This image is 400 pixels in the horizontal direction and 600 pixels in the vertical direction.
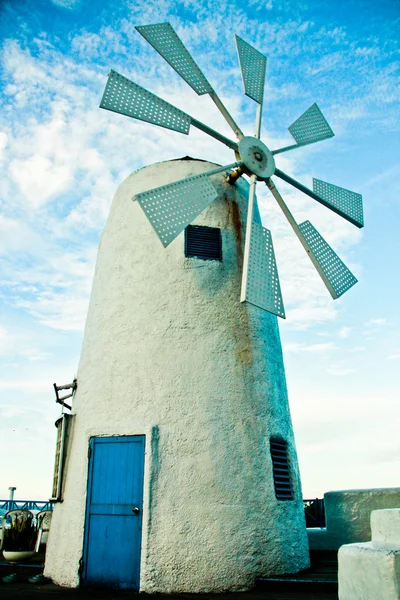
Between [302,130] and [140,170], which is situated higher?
[302,130]

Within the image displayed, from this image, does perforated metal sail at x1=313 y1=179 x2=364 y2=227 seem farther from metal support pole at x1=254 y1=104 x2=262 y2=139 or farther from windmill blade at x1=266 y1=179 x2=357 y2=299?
Result: metal support pole at x1=254 y1=104 x2=262 y2=139

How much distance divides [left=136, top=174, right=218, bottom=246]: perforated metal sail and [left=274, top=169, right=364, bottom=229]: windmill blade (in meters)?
2.60

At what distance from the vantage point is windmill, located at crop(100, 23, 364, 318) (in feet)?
23.1

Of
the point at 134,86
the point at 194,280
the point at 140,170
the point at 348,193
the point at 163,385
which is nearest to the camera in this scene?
the point at 163,385

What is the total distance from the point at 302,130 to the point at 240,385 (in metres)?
6.15

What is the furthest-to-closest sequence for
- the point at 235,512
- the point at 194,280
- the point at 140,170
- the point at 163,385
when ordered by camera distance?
1. the point at 140,170
2. the point at 194,280
3. the point at 163,385
4. the point at 235,512

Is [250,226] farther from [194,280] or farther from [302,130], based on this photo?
[302,130]

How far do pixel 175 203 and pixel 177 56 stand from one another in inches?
140

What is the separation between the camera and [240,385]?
22.4ft

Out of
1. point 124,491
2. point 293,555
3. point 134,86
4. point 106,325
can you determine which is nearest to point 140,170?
point 134,86

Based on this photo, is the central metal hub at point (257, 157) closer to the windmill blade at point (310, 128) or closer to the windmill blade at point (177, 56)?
the windmill blade at point (177, 56)

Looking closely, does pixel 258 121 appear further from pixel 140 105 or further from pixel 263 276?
pixel 263 276

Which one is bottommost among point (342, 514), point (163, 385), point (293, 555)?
point (293, 555)

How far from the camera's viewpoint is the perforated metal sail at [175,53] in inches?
344
